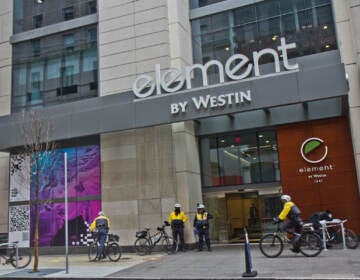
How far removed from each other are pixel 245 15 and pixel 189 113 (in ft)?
19.2

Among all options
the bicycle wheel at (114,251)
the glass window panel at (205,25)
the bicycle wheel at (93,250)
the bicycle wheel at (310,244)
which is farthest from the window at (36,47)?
the bicycle wheel at (310,244)

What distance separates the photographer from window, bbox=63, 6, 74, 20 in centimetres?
2216

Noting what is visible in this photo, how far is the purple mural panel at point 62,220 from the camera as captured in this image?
19.6 m

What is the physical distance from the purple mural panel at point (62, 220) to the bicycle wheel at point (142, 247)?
10.2ft

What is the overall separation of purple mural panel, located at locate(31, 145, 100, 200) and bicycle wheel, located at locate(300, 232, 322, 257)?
32.9 feet

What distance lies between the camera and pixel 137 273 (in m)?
11.9

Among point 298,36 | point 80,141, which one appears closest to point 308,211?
point 298,36

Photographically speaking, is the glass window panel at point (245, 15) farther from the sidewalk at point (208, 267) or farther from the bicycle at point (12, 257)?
the bicycle at point (12, 257)

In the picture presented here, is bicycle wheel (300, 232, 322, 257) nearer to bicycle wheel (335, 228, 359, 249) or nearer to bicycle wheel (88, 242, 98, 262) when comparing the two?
bicycle wheel (335, 228, 359, 249)

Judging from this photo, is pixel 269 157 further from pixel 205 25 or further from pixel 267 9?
pixel 205 25

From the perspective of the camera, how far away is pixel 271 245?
13.2 m

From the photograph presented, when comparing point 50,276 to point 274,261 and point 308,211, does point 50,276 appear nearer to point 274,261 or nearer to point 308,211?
point 274,261

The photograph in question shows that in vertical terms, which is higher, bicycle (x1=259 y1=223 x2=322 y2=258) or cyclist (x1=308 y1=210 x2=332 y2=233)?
cyclist (x1=308 y1=210 x2=332 y2=233)

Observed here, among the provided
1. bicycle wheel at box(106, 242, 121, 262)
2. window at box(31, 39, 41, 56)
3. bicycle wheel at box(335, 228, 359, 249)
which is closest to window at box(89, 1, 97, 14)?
window at box(31, 39, 41, 56)
